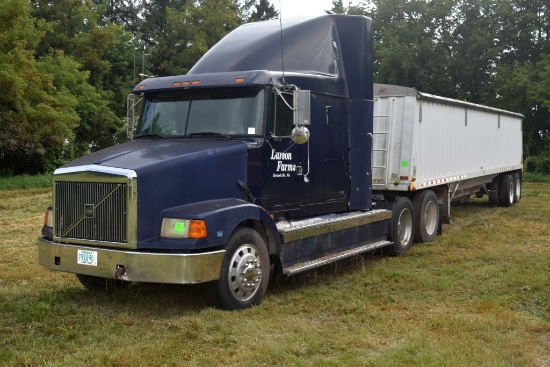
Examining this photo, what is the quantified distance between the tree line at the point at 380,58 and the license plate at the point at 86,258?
21481 mm

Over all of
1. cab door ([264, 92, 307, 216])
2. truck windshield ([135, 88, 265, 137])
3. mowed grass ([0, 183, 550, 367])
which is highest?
truck windshield ([135, 88, 265, 137])

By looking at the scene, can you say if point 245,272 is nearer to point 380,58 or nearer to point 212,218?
point 212,218

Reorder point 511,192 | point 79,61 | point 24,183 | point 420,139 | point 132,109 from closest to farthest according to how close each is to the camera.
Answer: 1. point 132,109
2. point 420,139
3. point 511,192
4. point 24,183
5. point 79,61

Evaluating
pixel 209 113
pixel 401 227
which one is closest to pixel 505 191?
pixel 401 227

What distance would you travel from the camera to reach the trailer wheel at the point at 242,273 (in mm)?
6922

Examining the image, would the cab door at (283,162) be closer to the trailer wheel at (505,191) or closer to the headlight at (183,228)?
the headlight at (183,228)

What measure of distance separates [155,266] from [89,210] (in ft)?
3.22

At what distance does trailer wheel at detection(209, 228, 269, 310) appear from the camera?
6922 mm

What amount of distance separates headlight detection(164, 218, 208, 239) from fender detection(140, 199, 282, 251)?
0.13 feet

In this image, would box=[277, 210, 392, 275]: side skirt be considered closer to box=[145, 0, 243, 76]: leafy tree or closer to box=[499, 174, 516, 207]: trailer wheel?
box=[499, 174, 516, 207]: trailer wheel

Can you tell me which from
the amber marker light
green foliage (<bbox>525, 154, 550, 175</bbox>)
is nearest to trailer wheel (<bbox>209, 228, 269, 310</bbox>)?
the amber marker light

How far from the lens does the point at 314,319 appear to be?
6.94 m

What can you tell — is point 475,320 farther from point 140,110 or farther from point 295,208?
point 140,110

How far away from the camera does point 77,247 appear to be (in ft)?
22.7
